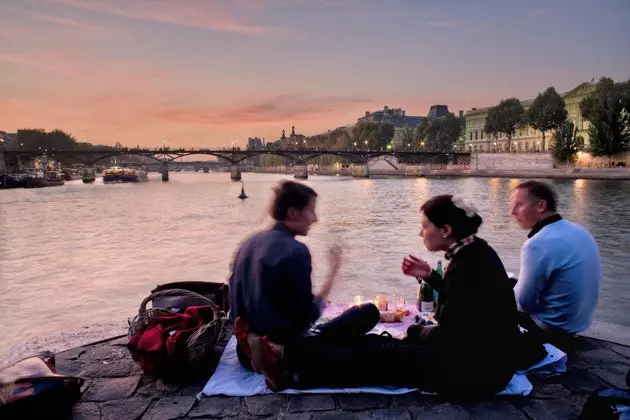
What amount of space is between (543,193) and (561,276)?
844 millimetres

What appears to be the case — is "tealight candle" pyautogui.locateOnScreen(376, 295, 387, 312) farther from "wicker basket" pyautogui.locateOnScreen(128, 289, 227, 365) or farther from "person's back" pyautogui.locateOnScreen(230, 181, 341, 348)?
"wicker basket" pyautogui.locateOnScreen(128, 289, 227, 365)

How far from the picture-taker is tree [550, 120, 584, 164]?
3019 inches

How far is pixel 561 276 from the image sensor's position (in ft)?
15.3

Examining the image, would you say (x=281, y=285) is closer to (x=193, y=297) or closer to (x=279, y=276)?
(x=279, y=276)

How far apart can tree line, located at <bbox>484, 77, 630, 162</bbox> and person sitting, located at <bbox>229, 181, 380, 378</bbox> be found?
7354 centimetres

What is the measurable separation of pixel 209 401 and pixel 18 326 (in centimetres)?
632

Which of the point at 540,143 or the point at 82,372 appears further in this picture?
the point at 540,143

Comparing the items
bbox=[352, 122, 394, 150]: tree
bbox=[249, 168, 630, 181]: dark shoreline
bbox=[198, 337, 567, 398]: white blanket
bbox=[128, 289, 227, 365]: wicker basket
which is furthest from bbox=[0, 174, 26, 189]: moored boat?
bbox=[352, 122, 394, 150]: tree

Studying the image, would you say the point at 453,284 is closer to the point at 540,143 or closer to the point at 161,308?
the point at 161,308

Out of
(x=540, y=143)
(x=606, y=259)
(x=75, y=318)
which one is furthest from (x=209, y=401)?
(x=540, y=143)

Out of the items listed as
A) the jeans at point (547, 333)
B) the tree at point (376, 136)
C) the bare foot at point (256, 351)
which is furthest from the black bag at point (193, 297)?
the tree at point (376, 136)

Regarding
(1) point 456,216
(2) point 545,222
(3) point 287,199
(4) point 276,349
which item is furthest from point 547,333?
(3) point 287,199

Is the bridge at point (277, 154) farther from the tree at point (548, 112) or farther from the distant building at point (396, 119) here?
the distant building at point (396, 119)

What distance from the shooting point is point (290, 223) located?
13.8ft
